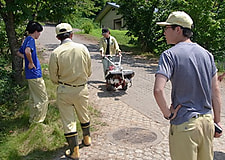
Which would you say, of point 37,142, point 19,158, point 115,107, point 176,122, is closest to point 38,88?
point 37,142

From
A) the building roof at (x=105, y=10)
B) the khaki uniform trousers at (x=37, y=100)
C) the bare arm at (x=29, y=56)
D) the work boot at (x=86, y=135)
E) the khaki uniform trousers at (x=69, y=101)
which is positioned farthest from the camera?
the building roof at (x=105, y=10)

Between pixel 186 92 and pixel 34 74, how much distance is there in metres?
3.63

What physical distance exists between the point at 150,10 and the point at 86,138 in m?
12.3

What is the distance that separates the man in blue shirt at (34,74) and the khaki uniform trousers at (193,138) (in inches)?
138

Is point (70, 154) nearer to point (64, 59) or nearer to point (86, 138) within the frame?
point (86, 138)

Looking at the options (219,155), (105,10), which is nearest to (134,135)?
(219,155)

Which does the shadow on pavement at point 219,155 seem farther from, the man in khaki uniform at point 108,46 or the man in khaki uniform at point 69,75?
the man in khaki uniform at point 108,46

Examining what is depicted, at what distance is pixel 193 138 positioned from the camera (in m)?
2.57

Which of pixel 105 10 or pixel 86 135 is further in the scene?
pixel 105 10

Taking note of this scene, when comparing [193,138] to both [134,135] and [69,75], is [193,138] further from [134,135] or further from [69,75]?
[134,135]

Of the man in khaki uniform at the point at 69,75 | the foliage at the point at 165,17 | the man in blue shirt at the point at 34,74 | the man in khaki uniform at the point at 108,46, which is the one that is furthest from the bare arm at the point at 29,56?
the foliage at the point at 165,17

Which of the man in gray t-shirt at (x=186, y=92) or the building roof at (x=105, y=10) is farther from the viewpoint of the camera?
the building roof at (x=105, y=10)

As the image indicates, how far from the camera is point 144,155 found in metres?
4.54

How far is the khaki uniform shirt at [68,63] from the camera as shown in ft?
→ 13.9
